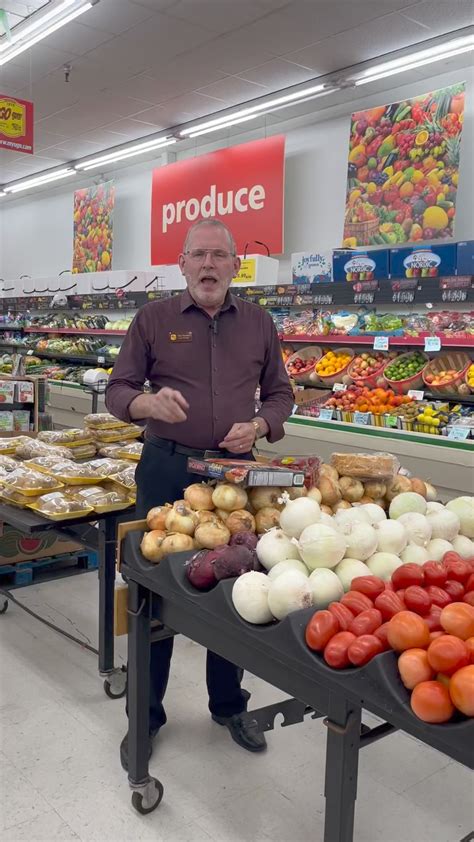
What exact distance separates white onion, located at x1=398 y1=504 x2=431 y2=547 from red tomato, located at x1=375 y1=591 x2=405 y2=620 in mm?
451

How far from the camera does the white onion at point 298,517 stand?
180cm

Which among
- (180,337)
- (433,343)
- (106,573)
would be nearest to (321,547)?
(180,337)

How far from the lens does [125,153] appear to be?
9.19m

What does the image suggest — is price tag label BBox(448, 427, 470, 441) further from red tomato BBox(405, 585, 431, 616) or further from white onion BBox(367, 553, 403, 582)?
red tomato BBox(405, 585, 431, 616)

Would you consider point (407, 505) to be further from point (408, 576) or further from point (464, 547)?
point (408, 576)

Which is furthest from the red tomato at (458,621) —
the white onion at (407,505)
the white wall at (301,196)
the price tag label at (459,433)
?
the white wall at (301,196)

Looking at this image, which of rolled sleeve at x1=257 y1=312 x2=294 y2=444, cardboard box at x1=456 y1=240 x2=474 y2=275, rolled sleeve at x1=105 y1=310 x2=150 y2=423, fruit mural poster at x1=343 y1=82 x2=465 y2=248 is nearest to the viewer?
rolled sleeve at x1=105 y1=310 x2=150 y2=423

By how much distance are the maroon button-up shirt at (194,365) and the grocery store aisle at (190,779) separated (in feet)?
3.75

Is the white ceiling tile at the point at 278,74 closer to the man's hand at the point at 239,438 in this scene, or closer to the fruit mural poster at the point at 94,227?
the fruit mural poster at the point at 94,227

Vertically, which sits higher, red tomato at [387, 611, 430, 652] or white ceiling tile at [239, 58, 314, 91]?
white ceiling tile at [239, 58, 314, 91]

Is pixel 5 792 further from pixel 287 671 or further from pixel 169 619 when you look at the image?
→ pixel 287 671

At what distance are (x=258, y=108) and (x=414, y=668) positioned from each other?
6.91 meters

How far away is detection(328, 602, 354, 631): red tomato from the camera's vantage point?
143cm

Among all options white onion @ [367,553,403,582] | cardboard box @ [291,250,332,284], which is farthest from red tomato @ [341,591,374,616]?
cardboard box @ [291,250,332,284]
